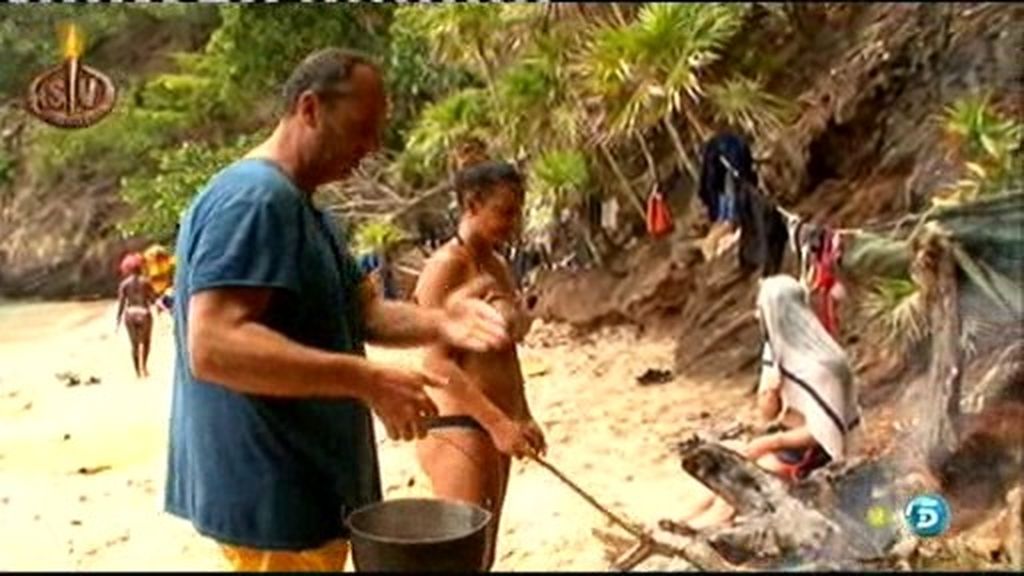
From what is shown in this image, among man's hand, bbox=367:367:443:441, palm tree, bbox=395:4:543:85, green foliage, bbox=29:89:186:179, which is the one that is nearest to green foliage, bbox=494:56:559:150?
palm tree, bbox=395:4:543:85

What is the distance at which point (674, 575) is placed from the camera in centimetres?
92

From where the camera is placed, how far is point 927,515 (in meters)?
1.67

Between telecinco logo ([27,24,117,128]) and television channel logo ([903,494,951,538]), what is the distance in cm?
126

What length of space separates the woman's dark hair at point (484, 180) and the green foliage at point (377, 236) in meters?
0.31

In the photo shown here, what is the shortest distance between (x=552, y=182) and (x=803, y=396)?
2.11 feet

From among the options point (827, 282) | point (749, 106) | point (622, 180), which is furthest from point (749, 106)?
point (622, 180)

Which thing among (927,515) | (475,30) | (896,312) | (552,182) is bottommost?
(927,515)

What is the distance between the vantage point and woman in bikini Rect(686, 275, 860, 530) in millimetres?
1693

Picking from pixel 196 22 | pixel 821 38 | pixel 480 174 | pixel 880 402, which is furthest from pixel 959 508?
pixel 196 22

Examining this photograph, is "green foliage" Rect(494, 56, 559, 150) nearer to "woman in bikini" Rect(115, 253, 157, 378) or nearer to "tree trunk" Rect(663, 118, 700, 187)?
"tree trunk" Rect(663, 118, 700, 187)

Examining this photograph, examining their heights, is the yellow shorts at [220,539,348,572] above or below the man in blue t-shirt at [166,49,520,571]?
below

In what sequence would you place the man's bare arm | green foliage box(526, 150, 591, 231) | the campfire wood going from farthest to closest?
green foliage box(526, 150, 591, 231)
the campfire wood
the man's bare arm

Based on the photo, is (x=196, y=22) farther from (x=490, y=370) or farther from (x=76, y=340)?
(x=490, y=370)

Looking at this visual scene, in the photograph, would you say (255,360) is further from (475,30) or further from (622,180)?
(622,180)
